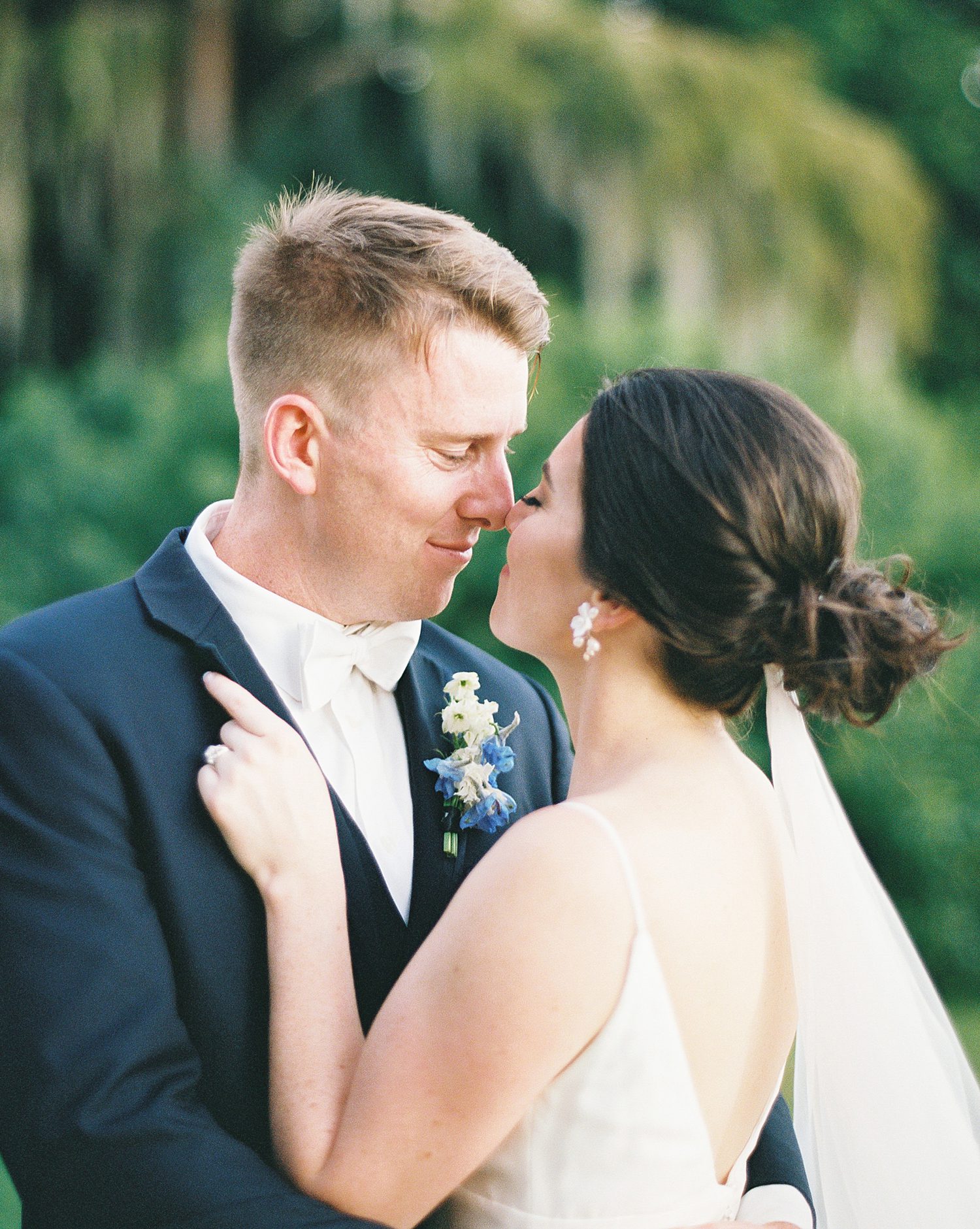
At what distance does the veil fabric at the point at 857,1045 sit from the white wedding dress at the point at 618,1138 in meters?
Answer: 0.38

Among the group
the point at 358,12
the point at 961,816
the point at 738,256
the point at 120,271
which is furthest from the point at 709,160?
the point at 961,816

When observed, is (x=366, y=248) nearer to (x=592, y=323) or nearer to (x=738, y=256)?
(x=592, y=323)

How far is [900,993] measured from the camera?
8.00 feet

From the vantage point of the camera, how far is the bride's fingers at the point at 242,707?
90.7 inches

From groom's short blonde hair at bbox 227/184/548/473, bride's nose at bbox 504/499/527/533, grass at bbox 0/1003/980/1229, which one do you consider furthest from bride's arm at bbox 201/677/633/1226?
grass at bbox 0/1003/980/1229

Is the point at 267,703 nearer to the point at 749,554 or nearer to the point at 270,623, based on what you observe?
the point at 270,623

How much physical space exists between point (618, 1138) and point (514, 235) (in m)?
8.96

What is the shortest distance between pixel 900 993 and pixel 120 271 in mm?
8128

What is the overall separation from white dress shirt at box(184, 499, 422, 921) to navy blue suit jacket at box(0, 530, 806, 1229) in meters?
0.06

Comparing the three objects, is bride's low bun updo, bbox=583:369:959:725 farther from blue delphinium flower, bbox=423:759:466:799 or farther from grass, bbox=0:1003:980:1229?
grass, bbox=0:1003:980:1229

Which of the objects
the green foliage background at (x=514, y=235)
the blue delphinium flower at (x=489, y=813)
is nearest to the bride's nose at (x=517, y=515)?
the blue delphinium flower at (x=489, y=813)

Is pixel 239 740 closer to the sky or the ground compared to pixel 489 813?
closer to the sky

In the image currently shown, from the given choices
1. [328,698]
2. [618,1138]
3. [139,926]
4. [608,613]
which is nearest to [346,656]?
[328,698]

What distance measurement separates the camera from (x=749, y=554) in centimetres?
220
